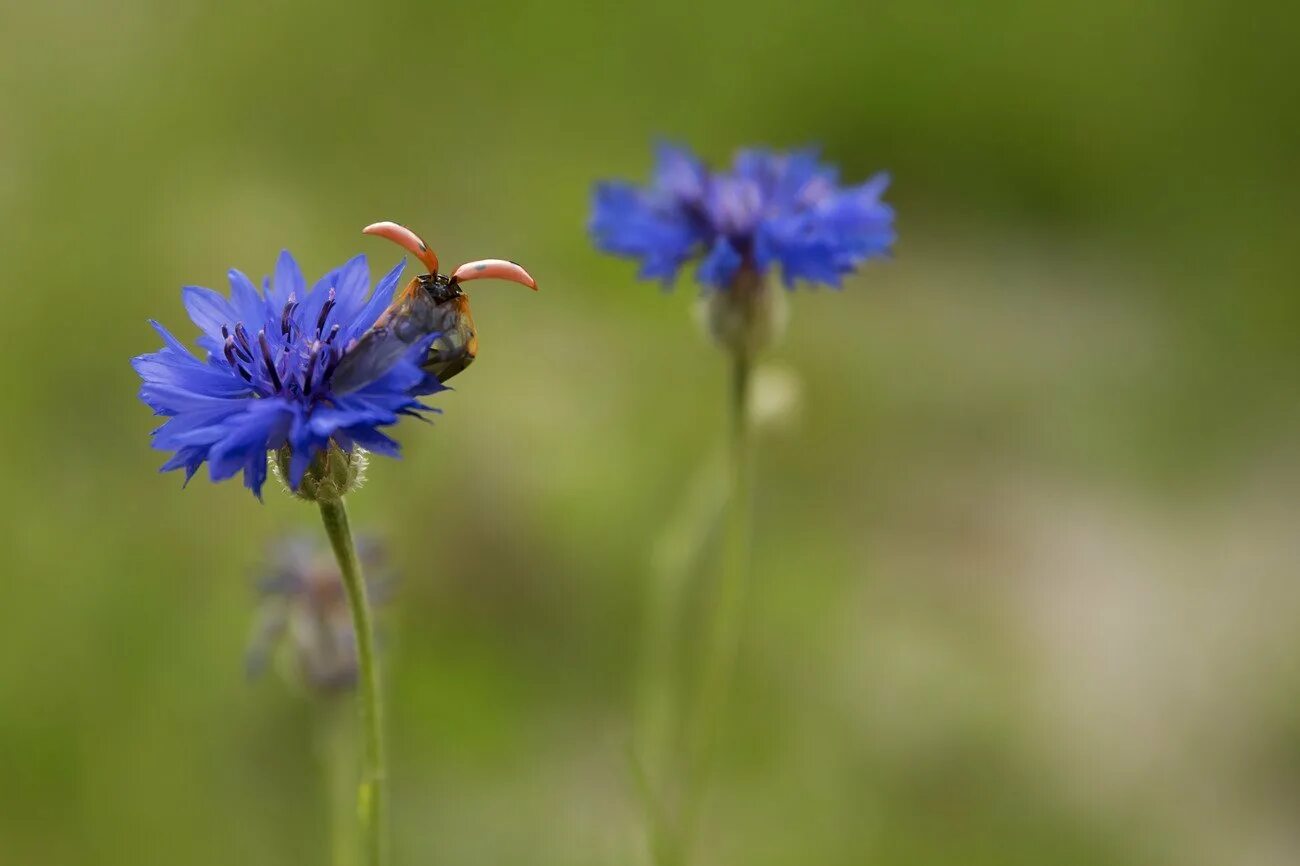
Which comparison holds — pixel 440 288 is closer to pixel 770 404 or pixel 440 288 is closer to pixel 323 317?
pixel 323 317

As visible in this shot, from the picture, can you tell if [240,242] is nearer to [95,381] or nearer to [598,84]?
[95,381]

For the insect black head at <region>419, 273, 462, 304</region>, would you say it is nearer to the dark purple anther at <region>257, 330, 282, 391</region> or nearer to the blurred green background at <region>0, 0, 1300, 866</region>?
the dark purple anther at <region>257, 330, 282, 391</region>

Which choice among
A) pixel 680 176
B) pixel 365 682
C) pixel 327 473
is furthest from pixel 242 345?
pixel 680 176

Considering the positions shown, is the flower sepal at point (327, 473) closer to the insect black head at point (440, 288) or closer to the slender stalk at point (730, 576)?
the insect black head at point (440, 288)

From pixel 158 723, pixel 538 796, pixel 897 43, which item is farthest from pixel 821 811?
pixel 897 43

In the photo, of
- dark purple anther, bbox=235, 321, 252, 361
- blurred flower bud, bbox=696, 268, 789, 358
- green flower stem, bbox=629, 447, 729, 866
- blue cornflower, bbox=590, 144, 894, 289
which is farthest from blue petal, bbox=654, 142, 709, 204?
dark purple anther, bbox=235, 321, 252, 361

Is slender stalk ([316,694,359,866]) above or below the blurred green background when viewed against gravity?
below

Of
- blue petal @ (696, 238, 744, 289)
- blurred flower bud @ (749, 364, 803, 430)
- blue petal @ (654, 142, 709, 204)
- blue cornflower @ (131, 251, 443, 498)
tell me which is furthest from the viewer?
blurred flower bud @ (749, 364, 803, 430)

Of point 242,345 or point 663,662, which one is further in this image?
point 663,662
